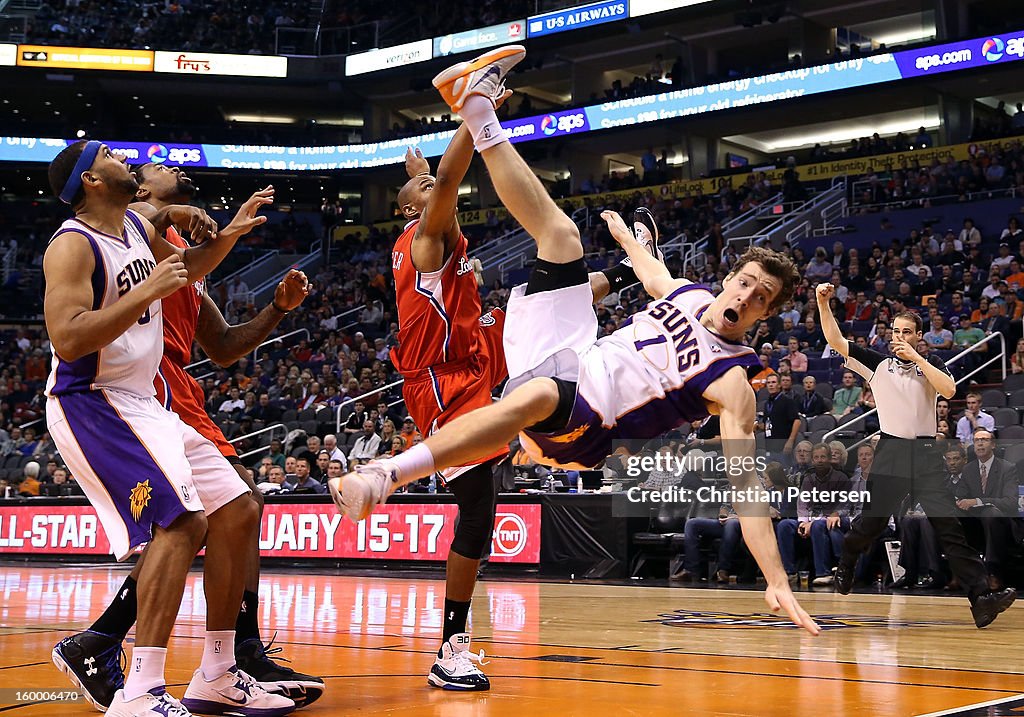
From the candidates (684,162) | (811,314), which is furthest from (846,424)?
(684,162)

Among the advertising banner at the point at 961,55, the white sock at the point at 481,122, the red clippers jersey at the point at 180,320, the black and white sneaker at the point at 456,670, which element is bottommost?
the black and white sneaker at the point at 456,670

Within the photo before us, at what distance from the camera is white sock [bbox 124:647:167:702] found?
3.27 metres

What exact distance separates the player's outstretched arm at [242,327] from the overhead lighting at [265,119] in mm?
32730

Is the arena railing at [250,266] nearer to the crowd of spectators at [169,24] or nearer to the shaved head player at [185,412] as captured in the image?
the crowd of spectators at [169,24]

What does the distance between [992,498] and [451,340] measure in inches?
262

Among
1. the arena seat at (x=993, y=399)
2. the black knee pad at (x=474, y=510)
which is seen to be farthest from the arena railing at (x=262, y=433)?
the black knee pad at (x=474, y=510)

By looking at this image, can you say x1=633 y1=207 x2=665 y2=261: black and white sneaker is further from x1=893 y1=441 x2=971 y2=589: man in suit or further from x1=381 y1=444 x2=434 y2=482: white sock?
x1=893 y1=441 x2=971 y2=589: man in suit

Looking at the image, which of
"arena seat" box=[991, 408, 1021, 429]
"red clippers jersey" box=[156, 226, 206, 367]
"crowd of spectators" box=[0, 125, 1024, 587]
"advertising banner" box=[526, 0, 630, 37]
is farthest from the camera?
"advertising banner" box=[526, 0, 630, 37]

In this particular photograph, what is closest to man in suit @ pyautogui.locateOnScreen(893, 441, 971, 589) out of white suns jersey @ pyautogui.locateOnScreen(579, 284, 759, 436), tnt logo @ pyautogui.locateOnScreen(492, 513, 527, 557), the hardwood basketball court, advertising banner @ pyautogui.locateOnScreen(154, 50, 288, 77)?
the hardwood basketball court

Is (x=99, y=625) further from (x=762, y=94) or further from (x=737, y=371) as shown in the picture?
(x=762, y=94)

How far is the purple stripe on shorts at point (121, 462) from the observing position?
3398mm

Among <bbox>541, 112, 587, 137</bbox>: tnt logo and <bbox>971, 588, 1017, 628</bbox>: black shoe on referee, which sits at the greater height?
<bbox>541, 112, 587, 137</bbox>: tnt logo

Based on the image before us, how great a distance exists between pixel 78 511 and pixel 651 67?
21.3m

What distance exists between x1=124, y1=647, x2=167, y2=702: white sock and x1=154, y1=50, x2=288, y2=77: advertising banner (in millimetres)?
29864
